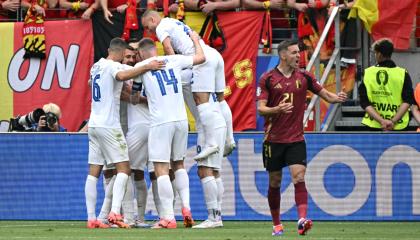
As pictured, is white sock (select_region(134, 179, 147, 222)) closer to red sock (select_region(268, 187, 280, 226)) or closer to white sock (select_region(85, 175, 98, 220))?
white sock (select_region(85, 175, 98, 220))

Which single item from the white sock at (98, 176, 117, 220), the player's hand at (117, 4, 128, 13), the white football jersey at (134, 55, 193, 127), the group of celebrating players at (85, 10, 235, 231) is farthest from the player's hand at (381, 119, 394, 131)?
the player's hand at (117, 4, 128, 13)

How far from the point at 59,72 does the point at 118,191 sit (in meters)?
7.40

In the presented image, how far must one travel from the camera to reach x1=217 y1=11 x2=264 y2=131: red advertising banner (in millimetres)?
23031

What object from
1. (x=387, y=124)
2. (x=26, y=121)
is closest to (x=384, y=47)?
(x=387, y=124)

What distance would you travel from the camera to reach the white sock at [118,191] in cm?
1686

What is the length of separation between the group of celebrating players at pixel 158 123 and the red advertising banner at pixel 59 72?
5986 millimetres

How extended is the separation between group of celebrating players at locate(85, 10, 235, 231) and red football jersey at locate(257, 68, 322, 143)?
1.29 meters

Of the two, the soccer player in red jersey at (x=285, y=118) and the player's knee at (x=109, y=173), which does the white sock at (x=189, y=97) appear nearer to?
the player's knee at (x=109, y=173)

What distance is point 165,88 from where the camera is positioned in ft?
54.8

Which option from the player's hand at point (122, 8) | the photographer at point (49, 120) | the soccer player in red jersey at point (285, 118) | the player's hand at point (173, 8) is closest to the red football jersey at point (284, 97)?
the soccer player in red jersey at point (285, 118)

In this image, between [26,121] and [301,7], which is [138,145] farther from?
[301,7]

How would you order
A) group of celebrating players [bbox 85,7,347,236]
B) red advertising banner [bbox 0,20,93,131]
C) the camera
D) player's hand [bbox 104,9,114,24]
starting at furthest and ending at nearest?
red advertising banner [bbox 0,20,93,131] → player's hand [bbox 104,9,114,24] → the camera → group of celebrating players [bbox 85,7,347,236]

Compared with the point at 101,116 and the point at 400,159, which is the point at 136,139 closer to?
the point at 101,116

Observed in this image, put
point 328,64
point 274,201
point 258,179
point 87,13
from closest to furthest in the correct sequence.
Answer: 1. point 274,201
2. point 258,179
3. point 328,64
4. point 87,13
